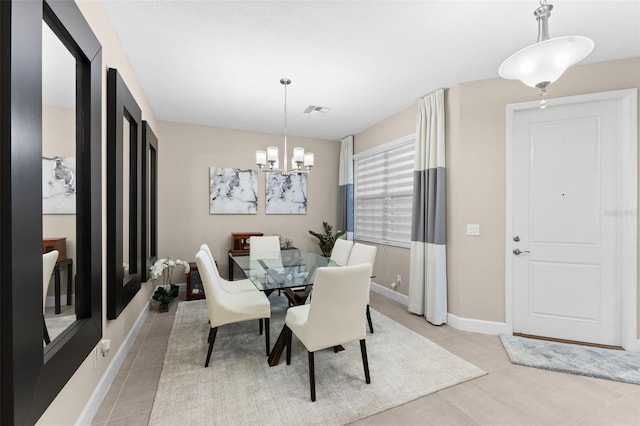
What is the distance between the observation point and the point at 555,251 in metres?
2.80

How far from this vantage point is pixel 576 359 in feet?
7.89

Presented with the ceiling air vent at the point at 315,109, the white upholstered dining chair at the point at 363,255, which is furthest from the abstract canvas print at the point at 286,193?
the white upholstered dining chair at the point at 363,255

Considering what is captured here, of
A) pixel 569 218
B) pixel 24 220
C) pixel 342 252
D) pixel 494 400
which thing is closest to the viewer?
pixel 24 220

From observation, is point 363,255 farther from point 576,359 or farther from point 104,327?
point 104,327

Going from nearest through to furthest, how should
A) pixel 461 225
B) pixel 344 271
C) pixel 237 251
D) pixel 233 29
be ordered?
pixel 344 271 < pixel 233 29 < pixel 461 225 < pixel 237 251

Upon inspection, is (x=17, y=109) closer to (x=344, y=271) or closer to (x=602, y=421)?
(x=344, y=271)

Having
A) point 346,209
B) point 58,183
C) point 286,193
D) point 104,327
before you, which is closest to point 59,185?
point 58,183

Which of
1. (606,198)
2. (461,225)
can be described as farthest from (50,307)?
(606,198)

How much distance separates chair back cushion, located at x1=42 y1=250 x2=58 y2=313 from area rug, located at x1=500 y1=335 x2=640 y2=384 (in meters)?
3.24

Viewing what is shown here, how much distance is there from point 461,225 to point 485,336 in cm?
118

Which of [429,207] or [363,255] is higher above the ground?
[429,207]

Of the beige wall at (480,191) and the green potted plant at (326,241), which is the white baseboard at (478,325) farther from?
the green potted plant at (326,241)

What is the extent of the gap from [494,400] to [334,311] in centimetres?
126

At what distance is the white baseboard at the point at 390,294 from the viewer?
386 centimetres
